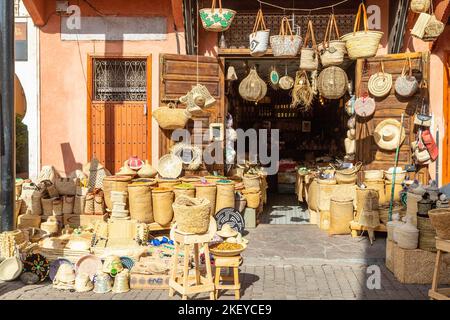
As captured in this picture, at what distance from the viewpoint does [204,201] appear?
5.24 m

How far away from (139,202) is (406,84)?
4748 millimetres

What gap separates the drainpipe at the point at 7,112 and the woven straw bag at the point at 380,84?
18.8 ft

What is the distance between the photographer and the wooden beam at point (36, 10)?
850 cm

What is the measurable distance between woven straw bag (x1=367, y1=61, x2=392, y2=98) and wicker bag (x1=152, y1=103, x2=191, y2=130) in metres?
3.24

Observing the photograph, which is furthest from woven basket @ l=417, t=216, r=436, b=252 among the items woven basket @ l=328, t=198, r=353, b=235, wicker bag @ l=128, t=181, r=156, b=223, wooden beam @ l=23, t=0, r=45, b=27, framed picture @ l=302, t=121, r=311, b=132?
framed picture @ l=302, t=121, r=311, b=132

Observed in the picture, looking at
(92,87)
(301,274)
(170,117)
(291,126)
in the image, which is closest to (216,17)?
(170,117)

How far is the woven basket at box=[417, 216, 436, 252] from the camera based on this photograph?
19.1ft

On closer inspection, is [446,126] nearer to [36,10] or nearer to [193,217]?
[193,217]

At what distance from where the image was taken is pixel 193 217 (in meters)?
5.02

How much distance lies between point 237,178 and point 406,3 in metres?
4.17

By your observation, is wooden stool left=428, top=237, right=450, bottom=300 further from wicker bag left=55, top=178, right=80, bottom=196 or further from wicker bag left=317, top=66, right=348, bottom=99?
wicker bag left=55, top=178, right=80, bottom=196

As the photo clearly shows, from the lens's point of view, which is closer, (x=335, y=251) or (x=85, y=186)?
(x=335, y=251)

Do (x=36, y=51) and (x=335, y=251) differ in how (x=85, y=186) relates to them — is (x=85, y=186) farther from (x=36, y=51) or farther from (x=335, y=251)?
(x=335, y=251)

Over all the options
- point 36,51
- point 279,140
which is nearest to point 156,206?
point 36,51
